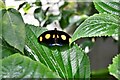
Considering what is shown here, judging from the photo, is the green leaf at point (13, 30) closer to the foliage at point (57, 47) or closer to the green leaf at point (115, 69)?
the foliage at point (57, 47)

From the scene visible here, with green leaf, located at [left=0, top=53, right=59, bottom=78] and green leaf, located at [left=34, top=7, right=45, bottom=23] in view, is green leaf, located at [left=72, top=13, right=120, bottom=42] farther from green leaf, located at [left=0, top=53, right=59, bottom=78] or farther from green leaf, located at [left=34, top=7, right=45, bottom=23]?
green leaf, located at [left=34, top=7, right=45, bottom=23]

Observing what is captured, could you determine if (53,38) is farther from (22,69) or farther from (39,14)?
(39,14)

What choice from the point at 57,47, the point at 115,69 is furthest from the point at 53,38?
the point at 115,69

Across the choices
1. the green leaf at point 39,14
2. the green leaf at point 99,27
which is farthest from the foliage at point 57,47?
the green leaf at point 39,14

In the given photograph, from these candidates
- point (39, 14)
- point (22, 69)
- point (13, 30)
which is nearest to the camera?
point (22, 69)

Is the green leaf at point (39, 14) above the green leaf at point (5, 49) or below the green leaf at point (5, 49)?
below

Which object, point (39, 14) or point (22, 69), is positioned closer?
point (22, 69)

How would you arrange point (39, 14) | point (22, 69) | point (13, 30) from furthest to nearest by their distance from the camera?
1. point (39, 14)
2. point (13, 30)
3. point (22, 69)
